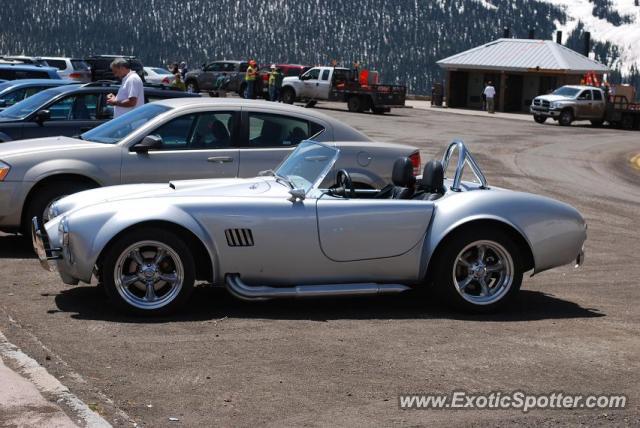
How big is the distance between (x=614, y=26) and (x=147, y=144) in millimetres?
149030

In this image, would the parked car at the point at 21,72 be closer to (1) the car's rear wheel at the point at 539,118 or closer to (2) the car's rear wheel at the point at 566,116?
(2) the car's rear wheel at the point at 566,116

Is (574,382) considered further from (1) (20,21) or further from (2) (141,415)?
(1) (20,21)

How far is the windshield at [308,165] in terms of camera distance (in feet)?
26.8

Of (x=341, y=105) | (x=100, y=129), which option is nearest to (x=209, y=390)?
(x=100, y=129)

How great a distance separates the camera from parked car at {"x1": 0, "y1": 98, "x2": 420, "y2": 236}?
1023 cm

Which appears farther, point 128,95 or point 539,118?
point 539,118

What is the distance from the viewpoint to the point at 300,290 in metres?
7.86

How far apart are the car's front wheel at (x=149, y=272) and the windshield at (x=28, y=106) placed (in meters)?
6.39

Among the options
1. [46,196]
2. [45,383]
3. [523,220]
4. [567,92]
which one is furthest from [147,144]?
[567,92]

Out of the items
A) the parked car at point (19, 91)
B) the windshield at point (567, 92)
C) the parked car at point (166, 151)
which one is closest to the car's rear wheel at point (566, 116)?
the windshield at point (567, 92)

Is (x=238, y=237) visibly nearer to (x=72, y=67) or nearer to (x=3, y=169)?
(x=3, y=169)

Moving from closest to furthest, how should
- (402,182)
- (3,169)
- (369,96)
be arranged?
(402,182), (3,169), (369,96)

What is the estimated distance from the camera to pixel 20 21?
9462cm

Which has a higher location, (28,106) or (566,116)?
(28,106)
